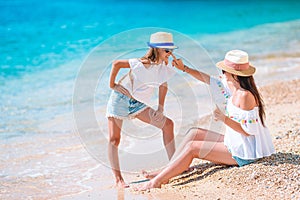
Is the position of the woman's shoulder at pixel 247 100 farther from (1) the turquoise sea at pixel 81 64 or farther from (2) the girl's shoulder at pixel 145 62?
(1) the turquoise sea at pixel 81 64

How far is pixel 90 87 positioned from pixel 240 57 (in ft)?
16.9

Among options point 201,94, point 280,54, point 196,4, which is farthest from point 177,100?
point 196,4

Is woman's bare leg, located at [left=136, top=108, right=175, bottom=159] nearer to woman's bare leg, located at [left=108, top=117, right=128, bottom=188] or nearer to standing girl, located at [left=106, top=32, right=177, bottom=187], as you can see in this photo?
standing girl, located at [left=106, top=32, right=177, bottom=187]

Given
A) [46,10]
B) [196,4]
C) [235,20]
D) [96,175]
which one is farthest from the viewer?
[196,4]

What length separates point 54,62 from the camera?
40.1 ft

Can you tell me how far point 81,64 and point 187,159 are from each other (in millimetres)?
8052

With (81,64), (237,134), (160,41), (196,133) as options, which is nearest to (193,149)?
(196,133)

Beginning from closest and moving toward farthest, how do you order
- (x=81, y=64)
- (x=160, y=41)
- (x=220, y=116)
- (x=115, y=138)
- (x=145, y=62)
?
(x=220, y=116)
(x=160, y=41)
(x=145, y=62)
(x=115, y=138)
(x=81, y=64)

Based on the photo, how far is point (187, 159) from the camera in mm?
4324

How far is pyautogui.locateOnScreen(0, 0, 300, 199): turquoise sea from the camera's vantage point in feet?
17.9

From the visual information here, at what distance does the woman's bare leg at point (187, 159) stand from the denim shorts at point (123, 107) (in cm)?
62

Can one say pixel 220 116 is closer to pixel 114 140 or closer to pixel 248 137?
pixel 248 137

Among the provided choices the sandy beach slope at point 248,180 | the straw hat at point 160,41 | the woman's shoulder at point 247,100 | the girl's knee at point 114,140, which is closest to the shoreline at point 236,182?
the sandy beach slope at point 248,180

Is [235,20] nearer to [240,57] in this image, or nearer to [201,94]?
[201,94]
